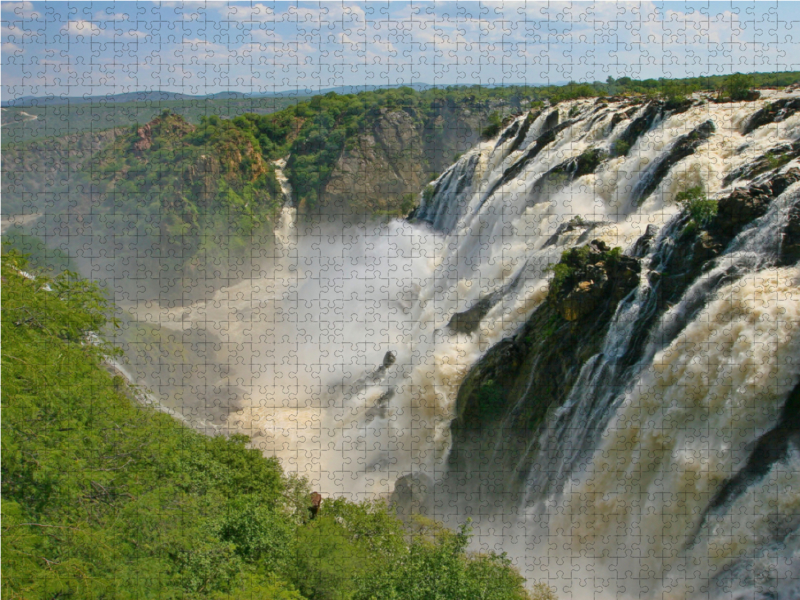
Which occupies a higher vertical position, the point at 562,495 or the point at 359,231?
the point at 359,231

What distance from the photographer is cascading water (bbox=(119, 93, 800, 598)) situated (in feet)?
24.1

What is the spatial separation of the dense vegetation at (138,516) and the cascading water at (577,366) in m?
1.82

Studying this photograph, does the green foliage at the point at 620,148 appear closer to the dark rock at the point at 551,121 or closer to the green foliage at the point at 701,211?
the dark rock at the point at 551,121

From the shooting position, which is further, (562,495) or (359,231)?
(359,231)

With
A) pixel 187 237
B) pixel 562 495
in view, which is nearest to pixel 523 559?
pixel 562 495

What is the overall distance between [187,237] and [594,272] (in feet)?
52.0

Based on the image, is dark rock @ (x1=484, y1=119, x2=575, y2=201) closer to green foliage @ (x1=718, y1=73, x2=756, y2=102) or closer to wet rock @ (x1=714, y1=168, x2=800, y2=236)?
green foliage @ (x1=718, y1=73, x2=756, y2=102)

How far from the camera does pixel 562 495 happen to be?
9094mm

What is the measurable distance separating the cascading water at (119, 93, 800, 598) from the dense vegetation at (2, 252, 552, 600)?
1.82 meters

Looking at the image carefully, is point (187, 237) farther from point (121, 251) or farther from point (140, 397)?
point (140, 397)

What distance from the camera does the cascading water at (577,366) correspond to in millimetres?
7340

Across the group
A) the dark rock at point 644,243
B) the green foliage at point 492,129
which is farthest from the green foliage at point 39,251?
the green foliage at point 492,129

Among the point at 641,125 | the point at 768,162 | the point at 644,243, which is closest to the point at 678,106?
the point at 641,125

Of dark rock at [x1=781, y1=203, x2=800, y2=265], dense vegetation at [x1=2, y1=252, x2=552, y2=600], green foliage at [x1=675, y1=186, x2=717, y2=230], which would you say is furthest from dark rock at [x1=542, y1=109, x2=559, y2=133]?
dense vegetation at [x1=2, y1=252, x2=552, y2=600]
